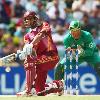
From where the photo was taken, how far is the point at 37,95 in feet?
32.9

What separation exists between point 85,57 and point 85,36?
1.78 ft

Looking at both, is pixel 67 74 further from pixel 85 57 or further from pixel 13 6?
pixel 13 6

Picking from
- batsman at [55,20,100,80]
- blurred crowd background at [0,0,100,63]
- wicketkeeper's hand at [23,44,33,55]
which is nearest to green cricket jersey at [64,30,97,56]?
batsman at [55,20,100,80]

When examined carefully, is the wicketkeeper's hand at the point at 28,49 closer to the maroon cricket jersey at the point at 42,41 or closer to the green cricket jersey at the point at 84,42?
the maroon cricket jersey at the point at 42,41

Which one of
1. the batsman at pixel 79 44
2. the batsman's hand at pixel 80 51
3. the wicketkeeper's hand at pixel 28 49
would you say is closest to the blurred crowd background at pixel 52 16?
the batsman at pixel 79 44

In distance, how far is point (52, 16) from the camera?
53.6ft

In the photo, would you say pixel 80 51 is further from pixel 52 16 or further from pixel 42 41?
pixel 52 16

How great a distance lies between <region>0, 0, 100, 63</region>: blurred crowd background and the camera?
15.9 m

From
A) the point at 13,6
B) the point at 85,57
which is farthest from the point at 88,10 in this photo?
the point at 85,57

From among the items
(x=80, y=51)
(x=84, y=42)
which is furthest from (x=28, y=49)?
(x=84, y=42)

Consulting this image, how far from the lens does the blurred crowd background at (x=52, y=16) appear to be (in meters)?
15.9

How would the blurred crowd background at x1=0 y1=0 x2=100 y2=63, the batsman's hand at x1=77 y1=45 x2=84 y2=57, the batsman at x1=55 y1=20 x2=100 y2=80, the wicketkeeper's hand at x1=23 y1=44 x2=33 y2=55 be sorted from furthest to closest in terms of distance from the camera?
the blurred crowd background at x1=0 y1=0 x2=100 y2=63
the batsman's hand at x1=77 y1=45 x2=84 y2=57
the batsman at x1=55 y1=20 x2=100 y2=80
the wicketkeeper's hand at x1=23 y1=44 x2=33 y2=55

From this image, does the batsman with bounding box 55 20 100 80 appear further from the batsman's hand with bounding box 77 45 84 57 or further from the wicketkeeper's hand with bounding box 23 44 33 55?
the wicketkeeper's hand with bounding box 23 44 33 55

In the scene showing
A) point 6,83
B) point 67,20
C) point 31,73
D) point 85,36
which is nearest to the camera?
point 31,73
